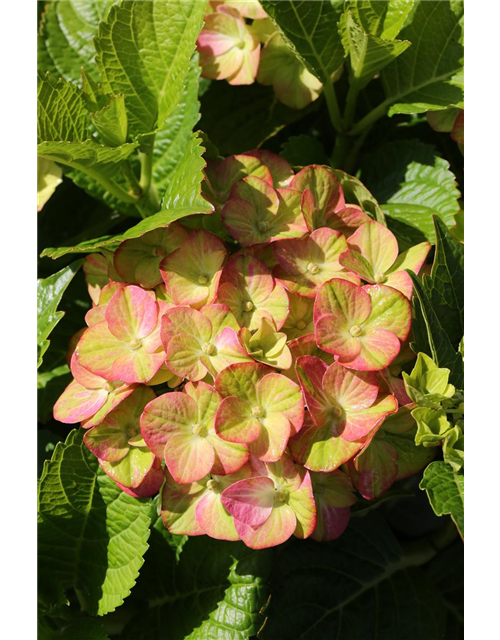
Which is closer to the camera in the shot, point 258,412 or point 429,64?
point 258,412

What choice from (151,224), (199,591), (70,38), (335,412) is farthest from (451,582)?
(70,38)

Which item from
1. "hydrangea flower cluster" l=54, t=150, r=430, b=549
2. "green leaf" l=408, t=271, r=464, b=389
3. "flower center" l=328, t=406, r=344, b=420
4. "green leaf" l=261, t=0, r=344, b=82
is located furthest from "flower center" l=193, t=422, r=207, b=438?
"green leaf" l=261, t=0, r=344, b=82

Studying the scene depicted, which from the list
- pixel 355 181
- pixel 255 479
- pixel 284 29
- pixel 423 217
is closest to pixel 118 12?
pixel 284 29

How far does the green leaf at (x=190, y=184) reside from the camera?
2.38 feet

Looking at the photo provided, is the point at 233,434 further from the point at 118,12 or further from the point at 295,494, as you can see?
the point at 118,12

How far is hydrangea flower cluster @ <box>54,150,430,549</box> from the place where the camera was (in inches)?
27.7

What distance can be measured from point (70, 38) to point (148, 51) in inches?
8.1

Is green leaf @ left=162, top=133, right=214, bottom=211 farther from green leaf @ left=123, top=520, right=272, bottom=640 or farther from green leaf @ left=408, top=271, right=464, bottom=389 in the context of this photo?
green leaf @ left=123, top=520, right=272, bottom=640

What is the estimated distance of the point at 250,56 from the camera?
3.20ft

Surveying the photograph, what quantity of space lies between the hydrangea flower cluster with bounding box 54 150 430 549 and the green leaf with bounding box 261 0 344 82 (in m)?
0.20

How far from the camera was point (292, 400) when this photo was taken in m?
0.70

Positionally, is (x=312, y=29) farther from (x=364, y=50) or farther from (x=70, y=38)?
(x=70, y=38)

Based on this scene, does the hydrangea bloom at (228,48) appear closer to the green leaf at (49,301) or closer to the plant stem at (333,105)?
the plant stem at (333,105)

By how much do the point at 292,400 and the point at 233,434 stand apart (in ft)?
0.22
